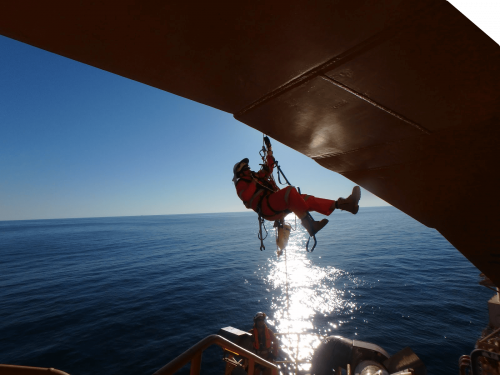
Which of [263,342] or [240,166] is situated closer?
[240,166]

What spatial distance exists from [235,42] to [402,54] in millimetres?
1314

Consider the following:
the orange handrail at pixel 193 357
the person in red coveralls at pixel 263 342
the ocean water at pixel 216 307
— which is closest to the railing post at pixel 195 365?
the orange handrail at pixel 193 357

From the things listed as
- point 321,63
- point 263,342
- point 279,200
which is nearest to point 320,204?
point 279,200

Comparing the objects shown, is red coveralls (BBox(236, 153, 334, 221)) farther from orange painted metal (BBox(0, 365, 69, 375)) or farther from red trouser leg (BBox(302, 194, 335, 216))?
orange painted metal (BBox(0, 365, 69, 375))

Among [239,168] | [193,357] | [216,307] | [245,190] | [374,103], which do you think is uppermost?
[374,103]

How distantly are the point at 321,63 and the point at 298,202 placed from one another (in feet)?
6.83

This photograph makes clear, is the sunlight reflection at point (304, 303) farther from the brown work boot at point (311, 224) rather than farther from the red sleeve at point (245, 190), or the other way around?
the red sleeve at point (245, 190)

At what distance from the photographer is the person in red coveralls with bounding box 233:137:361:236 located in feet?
11.5

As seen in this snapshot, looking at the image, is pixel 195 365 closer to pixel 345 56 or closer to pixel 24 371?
pixel 24 371

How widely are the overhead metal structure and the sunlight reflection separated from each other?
1339 cm

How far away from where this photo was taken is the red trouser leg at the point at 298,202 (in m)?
3.52

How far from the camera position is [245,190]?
4.06 meters

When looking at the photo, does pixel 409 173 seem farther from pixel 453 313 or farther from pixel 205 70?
pixel 453 313

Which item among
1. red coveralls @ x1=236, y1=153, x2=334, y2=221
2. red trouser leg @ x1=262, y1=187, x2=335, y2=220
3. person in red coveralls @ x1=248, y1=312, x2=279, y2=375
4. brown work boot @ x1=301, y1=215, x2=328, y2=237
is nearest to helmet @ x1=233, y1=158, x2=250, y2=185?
red coveralls @ x1=236, y1=153, x2=334, y2=221
